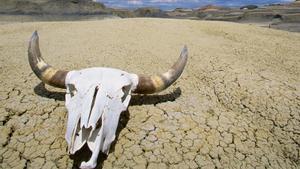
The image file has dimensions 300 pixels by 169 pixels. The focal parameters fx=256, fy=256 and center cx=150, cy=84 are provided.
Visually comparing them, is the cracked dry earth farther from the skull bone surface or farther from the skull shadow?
the skull bone surface

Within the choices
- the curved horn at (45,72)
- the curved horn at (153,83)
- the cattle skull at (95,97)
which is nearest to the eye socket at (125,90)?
the cattle skull at (95,97)

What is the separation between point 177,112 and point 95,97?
3.60ft

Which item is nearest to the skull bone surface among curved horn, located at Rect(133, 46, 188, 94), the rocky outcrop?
curved horn, located at Rect(133, 46, 188, 94)

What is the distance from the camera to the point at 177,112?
2879 millimetres

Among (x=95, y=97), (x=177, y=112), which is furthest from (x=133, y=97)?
(x=95, y=97)

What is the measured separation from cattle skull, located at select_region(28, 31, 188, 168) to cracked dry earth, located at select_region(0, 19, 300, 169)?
11.0 inches

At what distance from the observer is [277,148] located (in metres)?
2.61

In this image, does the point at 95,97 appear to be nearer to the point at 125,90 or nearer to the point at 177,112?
the point at 125,90

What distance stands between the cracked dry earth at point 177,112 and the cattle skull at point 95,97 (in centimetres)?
28

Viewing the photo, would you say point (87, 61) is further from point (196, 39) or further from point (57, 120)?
point (196, 39)

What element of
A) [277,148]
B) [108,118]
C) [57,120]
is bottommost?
[277,148]

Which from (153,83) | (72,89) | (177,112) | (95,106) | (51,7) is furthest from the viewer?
(51,7)

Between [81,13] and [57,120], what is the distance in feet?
99.1

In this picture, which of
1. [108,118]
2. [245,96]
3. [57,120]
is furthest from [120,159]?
[245,96]
